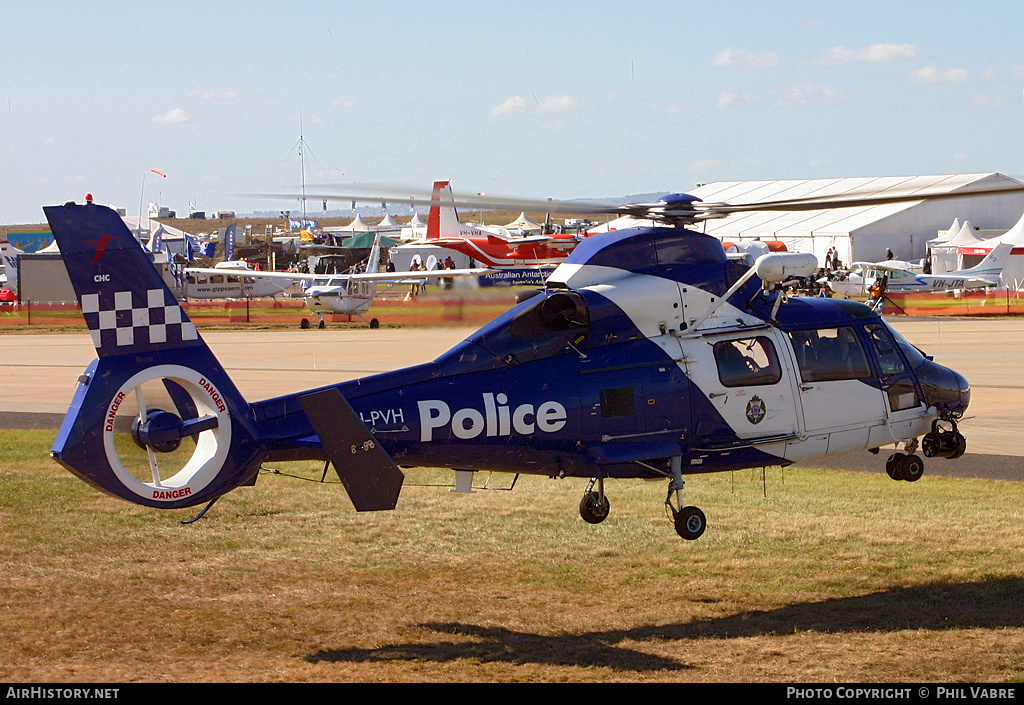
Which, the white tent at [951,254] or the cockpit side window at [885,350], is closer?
the cockpit side window at [885,350]

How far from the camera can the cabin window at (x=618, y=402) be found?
36.3 ft

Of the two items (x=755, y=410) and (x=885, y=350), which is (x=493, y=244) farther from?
(x=755, y=410)

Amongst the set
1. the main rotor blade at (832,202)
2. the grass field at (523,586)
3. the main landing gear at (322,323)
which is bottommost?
the grass field at (523,586)

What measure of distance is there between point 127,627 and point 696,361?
664 cm

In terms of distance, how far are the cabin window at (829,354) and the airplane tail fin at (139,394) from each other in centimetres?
603

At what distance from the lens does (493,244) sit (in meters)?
59.9

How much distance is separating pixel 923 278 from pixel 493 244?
22991 mm

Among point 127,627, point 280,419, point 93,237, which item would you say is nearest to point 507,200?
point 280,419

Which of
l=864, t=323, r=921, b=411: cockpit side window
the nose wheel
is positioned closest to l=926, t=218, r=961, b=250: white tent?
l=864, t=323, r=921, b=411: cockpit side window

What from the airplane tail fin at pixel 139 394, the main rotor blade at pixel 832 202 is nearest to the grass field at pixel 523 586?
the airplane tail fin at pixel 139 394

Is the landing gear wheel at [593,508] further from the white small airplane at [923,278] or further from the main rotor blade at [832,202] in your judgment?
the white small airplane at [923,278]

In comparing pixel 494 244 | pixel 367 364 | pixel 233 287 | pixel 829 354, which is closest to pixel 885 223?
pixel 494 244

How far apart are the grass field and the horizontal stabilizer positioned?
64.8 inches
